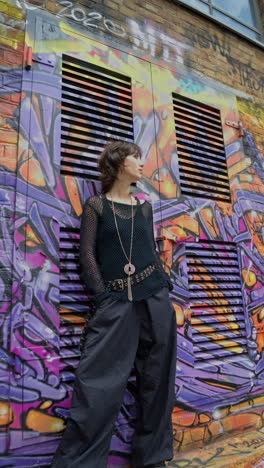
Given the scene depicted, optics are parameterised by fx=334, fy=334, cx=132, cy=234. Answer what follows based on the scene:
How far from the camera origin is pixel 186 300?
104 inches

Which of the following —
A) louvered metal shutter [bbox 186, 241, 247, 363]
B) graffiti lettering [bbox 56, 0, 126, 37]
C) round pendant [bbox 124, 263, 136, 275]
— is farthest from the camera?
louvered metal shutter [bbox 186, 241, 247, 363]

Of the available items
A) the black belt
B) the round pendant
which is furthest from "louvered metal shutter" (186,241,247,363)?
the round pendant

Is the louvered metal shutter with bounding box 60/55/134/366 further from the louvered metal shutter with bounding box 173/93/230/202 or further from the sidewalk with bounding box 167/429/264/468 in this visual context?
the sidewalk with bounding box 167/429/264/468

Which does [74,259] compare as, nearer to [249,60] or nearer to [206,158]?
[206,158]

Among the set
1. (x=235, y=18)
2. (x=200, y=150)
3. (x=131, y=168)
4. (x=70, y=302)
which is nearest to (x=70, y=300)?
(x=70, y=302)

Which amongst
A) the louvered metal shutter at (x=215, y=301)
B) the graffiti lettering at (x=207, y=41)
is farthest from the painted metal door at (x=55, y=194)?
the graffiti lettering at (x=207, y=41)

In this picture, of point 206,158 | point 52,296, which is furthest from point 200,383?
point 206,158

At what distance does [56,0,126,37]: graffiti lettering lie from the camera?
2604mm

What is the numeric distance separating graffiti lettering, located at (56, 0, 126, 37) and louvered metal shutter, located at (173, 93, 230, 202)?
740 mm

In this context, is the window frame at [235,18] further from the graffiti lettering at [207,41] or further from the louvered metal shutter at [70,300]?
the louvered metal shutter at [70,300]

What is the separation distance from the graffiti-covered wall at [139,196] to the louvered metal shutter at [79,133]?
11 millimetres

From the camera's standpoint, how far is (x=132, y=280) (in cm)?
205

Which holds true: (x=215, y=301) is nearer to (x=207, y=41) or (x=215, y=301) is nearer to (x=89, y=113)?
(x=89, y=113)

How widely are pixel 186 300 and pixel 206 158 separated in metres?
1.37
